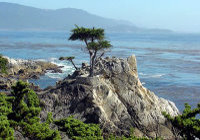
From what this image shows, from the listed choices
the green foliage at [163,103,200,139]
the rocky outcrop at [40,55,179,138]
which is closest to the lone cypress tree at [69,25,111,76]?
the rocky outcrop at [40,55,179,138]

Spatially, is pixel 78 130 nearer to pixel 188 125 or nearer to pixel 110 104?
pixel 188 125

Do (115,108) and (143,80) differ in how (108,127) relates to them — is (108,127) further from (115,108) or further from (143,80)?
(143,80)

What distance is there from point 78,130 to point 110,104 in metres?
11.4

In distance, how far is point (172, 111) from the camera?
38.5 m

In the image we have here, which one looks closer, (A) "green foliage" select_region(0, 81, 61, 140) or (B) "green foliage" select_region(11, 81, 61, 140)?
(A) "green foliage" select_region(0, 81, 61, 140)

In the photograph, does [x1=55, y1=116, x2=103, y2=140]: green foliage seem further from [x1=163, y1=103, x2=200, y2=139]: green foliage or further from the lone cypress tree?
the lone cypress tree

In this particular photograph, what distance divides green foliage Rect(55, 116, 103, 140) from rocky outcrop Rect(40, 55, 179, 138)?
7954 mm

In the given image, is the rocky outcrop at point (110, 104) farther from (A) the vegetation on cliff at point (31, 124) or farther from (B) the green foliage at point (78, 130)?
(B) the green foliage at point (78, 130)

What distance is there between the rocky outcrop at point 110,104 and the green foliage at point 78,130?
795 centimetres

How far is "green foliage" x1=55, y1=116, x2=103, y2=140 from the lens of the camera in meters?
21.3

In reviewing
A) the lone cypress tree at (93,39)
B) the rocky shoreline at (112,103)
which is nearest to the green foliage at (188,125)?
the rocky shoreline at (112,103)

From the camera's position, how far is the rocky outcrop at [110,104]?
31.9m

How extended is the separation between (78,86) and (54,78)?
120 ft

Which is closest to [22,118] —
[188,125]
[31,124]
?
[31,124]
